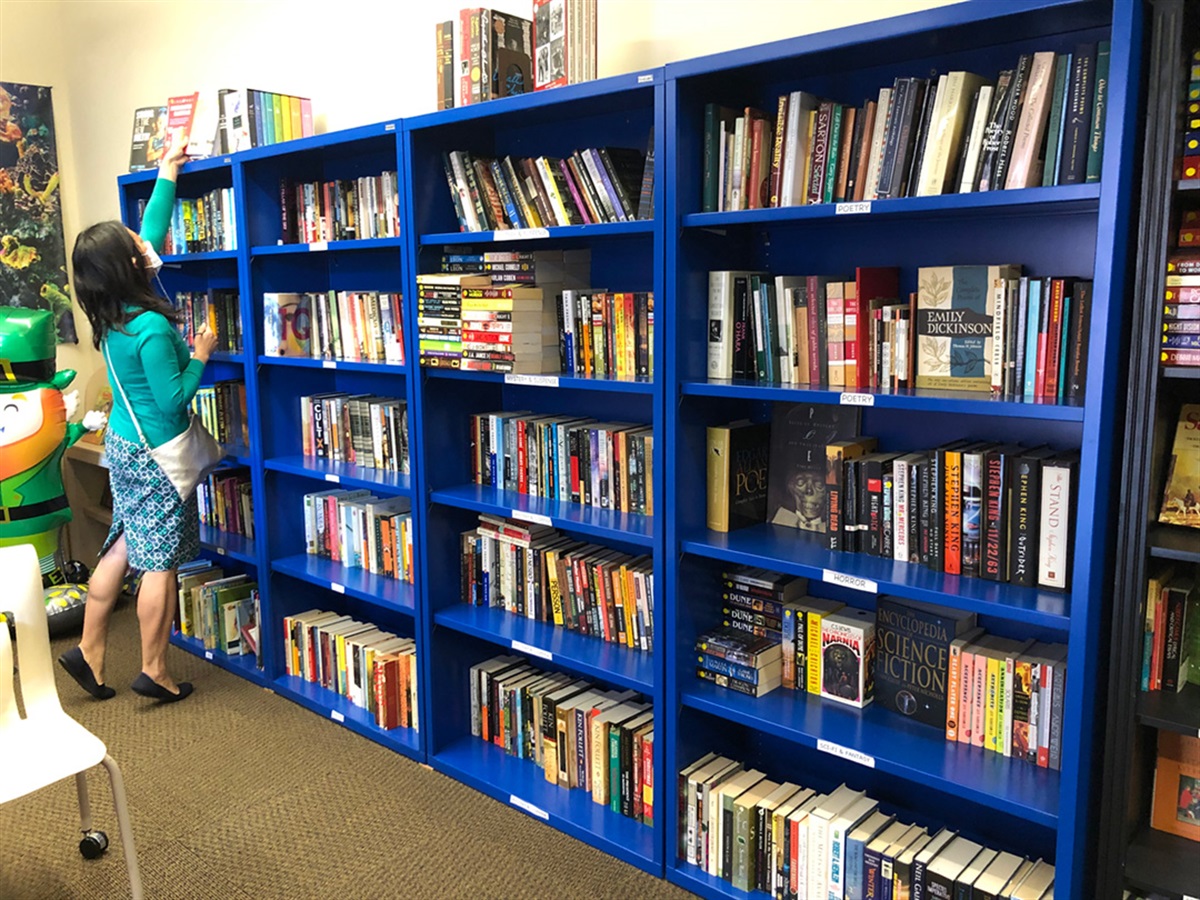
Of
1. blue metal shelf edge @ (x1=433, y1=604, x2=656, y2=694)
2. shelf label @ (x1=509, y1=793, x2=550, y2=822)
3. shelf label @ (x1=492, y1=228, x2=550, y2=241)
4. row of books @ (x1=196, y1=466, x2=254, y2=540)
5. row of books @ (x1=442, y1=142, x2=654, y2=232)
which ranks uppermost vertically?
row of books @ (x1=442, y1=142, x2=654, y2=232)

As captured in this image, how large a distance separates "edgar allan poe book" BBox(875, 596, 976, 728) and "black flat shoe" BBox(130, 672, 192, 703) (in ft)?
8.43

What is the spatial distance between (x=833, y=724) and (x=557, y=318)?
132cm

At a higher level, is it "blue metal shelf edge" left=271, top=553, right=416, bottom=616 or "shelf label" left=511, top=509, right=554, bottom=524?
"shelf label" left=511, top=509, right=554, bottom=524

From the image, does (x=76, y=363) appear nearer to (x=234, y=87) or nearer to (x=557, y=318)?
(x=234, y=87)

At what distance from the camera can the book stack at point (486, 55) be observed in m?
2.64

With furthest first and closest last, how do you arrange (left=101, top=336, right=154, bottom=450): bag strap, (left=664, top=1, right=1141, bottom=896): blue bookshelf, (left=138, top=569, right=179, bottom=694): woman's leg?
1. (left=138, top=569, right=179, bottom=694): woman's leg
2. (left=101, top=336, right=154, bottom=450): bag strap
3. (left=664, top=1, right=1141, bottom=896): blue bookshelf

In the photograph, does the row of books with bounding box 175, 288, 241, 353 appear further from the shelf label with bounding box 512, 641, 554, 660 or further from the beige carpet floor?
the shelf label with bounding box 512, 641, 554, 660

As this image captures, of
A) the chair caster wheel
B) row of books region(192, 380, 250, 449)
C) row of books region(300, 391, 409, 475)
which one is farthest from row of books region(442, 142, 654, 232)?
the chair caster wheel

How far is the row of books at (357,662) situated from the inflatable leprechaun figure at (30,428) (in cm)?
135

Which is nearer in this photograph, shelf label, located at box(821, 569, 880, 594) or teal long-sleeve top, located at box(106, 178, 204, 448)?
shelf label, located at box(821, 569, 880, 594)

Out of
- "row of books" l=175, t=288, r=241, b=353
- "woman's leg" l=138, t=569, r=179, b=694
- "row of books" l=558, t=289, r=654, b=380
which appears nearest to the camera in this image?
"row of books" l=558, t=289, r=654, b=380

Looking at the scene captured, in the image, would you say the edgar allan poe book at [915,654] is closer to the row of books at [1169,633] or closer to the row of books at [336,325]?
the row of books at [1169,633]

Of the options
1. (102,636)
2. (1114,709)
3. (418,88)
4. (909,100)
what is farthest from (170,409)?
(1114,709)

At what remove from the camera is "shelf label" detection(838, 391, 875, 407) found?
1993 millimetres
